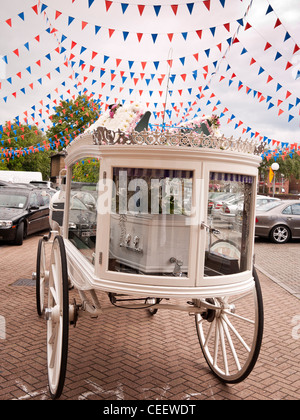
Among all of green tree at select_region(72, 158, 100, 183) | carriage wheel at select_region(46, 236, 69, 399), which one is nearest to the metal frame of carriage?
carriage wheel at select_region(46, 236, 69, 399)

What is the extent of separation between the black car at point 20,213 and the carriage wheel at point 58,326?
8.08 m

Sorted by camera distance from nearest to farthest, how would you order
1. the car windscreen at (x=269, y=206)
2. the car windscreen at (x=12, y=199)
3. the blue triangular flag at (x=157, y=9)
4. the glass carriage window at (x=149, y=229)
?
the glass carriage window at (x=149, y=229) → the blue triangular flag at (x=157, y=9) → the car windscreen at (x=12, y=199) → the car windscreen at (x=269, y=206)

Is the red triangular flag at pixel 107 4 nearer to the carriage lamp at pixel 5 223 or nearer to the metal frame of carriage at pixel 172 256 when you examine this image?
the metal frame of carriage at pixel 172 256

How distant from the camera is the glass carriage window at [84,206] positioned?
137 inches

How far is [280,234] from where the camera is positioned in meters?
13.7

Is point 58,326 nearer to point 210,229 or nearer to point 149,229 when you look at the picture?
point 149,229

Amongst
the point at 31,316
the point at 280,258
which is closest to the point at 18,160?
the point at 280,258

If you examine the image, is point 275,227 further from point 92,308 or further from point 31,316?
point 92,308

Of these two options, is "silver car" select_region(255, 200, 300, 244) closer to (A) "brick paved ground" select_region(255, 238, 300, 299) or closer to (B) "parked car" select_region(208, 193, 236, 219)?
(A) "brick paved ground" select_region(255, 238, 300, 299)

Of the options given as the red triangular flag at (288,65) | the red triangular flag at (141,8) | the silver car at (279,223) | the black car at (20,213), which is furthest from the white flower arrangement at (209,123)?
the silver car at (279,223)

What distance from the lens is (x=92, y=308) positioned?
11.3ft

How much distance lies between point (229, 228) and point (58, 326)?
62.4 inches

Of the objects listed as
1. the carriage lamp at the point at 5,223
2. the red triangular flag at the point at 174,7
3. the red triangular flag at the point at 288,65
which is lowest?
the carriage lamp at the point at 5,223

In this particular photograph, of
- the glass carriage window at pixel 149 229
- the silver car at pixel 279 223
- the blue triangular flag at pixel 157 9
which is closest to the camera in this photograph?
the glass carriage window at pixel 149 229
